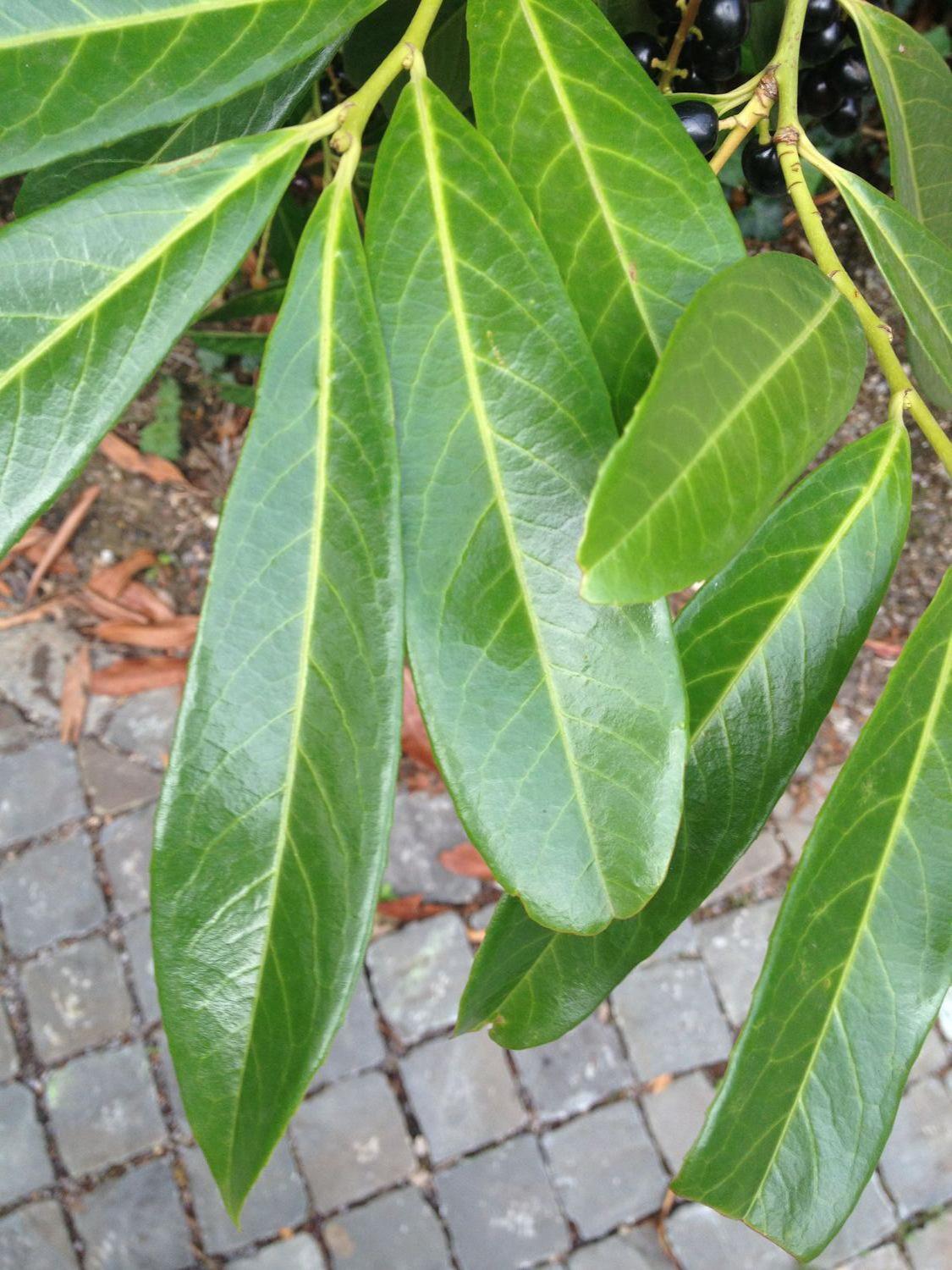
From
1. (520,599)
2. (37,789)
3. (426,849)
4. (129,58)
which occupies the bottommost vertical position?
(37,789)

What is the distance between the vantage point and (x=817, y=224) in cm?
64

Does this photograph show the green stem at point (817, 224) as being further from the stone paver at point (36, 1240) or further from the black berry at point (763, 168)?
the stone paver at point (36, 1240)

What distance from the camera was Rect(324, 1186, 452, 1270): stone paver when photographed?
1.94 metres

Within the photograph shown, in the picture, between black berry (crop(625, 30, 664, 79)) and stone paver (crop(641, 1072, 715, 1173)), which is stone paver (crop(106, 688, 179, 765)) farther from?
black berry (crop(625, 30, 664, 79))

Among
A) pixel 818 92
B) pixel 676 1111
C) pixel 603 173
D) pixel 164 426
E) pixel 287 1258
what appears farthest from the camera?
pixel 164 426

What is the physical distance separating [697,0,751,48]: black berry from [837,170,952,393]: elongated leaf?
0.24 m

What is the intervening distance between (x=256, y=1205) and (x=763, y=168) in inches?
75.2

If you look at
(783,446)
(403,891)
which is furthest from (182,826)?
(403,891)

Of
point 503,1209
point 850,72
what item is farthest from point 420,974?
point 850,72

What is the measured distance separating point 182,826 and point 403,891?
1587 millimetres

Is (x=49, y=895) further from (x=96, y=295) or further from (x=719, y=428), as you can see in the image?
(x=719, y=428)

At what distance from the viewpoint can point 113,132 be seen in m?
0.53

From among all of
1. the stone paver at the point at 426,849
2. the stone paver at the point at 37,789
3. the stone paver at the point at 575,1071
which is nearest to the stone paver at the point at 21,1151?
the stone paver at the point at 37,789

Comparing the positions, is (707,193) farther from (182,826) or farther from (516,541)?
(182,826)
